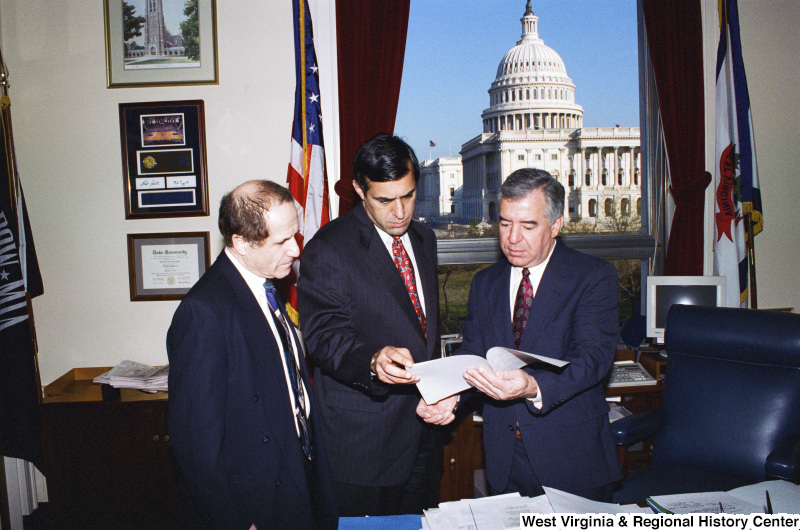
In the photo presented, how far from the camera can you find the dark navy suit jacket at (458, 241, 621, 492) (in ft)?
5.33

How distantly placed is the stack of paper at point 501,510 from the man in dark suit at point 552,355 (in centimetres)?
30

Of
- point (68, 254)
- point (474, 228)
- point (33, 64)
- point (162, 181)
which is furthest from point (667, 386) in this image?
point (33, 64)

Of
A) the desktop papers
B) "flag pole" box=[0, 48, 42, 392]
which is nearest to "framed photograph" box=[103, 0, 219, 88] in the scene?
"flag pole" box=[0, 48, 42, 392]

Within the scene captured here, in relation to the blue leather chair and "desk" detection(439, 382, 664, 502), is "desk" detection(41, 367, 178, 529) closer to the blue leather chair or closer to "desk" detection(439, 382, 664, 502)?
"desk" detection(439, 382, 664, 502)

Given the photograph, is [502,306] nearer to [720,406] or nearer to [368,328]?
[368,328]

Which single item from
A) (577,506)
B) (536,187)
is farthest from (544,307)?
(577,506)

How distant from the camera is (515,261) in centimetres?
174

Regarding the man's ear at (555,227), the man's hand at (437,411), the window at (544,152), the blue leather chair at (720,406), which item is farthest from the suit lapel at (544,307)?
the window at (544,152)

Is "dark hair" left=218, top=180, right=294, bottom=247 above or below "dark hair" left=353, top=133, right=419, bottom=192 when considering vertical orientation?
below

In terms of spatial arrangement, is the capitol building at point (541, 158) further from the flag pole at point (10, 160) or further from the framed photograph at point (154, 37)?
the flag pole at point (10, 160)

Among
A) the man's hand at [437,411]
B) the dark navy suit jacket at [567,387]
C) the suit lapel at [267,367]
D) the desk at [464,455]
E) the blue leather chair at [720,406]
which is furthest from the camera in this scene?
the desk at [464,455]

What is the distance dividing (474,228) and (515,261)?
182 centimetres

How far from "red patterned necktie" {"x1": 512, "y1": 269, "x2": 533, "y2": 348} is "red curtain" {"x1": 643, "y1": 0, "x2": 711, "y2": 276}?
199 centimetres

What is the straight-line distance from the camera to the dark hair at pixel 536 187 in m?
1.68
